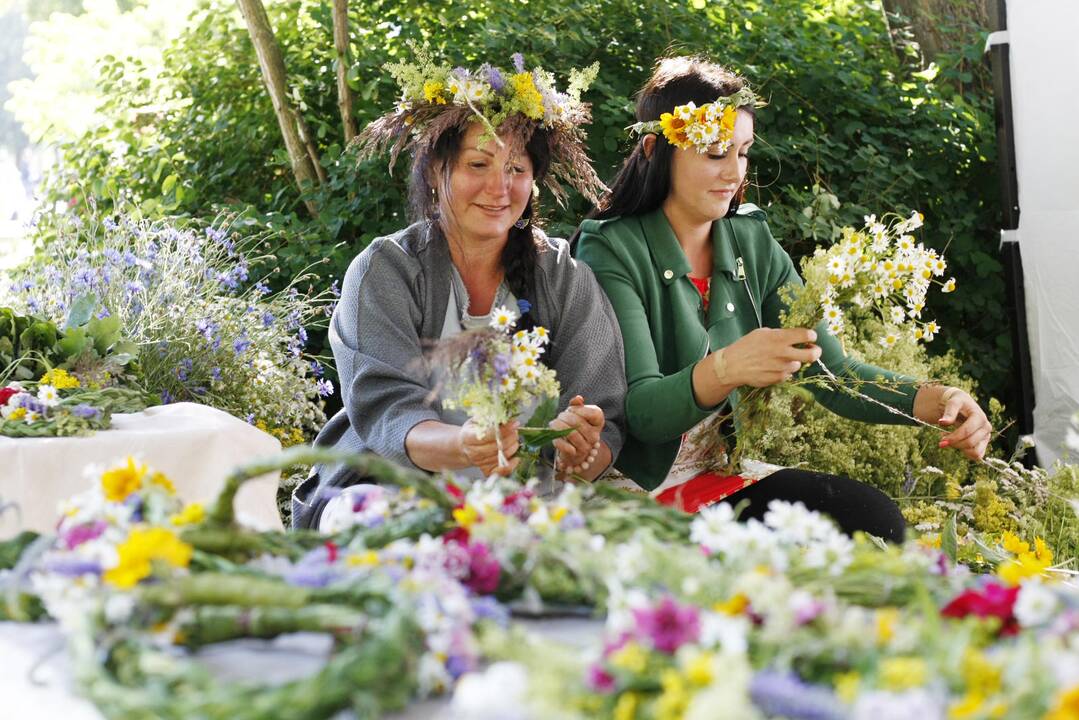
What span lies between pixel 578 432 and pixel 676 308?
74 cm

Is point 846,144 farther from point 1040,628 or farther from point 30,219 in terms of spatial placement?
point 1040,628

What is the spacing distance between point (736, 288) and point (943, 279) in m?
2.96

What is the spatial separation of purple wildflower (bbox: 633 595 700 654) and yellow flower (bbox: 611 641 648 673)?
24 millimetres

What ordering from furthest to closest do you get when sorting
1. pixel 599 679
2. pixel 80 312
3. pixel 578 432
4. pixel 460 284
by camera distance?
pixel 80 312 → pixel 460 284 → pixel 578 432 → pixel 599 679

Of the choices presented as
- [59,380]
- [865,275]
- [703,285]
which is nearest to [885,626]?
[865,275]

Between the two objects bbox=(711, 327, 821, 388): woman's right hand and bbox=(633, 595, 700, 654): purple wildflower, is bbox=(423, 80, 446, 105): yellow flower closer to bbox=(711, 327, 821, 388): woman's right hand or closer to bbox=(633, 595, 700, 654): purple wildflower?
bbox=(711, 327, 821, 388): woman's right hand

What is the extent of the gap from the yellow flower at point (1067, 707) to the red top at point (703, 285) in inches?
101

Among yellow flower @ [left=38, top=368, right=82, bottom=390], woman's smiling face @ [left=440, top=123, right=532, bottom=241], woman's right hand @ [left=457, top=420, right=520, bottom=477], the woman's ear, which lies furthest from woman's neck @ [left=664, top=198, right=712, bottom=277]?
yellow flower @ [left=38, top=368, right=82, bottom=390]

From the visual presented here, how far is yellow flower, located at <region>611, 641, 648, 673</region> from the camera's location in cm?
88

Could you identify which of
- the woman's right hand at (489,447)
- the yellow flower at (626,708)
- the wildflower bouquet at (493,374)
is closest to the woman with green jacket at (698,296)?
the woman's right hand at (489,447)

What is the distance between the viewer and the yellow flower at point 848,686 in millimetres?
827

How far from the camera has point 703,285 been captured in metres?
3.31

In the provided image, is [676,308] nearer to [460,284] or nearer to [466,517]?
[460,284]

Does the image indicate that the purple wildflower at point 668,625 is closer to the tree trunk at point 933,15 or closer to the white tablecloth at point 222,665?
the white tablecloth at point 222,665
